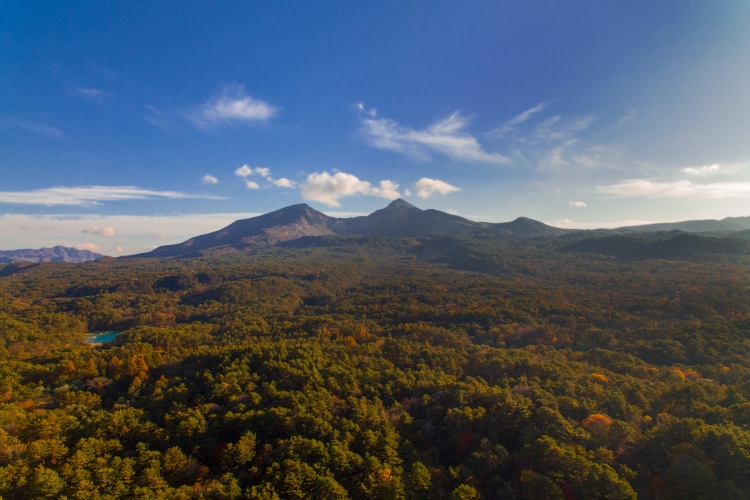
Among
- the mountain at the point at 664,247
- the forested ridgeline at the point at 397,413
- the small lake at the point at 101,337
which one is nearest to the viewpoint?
the forested ridgeline at the point at 397,413

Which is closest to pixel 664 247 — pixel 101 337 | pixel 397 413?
pixel 397 413

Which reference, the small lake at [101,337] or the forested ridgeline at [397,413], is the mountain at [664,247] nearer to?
the forested ridgeline at [397,413]

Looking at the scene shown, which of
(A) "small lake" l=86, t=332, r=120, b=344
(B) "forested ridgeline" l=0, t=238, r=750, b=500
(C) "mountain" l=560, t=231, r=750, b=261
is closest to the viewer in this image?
(B) "forested ridgeline" l=0, t=238, r=750, b=500

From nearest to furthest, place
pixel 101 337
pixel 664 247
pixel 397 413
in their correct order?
pixel 397 413
pixel 101 337
pixel 664 247

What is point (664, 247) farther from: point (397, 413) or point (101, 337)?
point (101, 337)

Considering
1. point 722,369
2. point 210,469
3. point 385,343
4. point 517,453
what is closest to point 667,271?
point 722,369

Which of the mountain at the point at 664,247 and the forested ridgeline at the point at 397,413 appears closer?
the forested ridgeline at the point at 397,413

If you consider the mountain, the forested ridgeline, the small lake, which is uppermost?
the mountain

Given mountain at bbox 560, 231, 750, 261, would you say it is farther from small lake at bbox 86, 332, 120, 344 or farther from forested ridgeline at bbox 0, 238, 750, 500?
small lake at bbox 86, 332, 120, 344

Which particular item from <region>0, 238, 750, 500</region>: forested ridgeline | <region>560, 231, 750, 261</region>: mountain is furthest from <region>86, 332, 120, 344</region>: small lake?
<region>560, 231, 750, 261</region>: mountain

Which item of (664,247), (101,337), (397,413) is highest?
(664,247)

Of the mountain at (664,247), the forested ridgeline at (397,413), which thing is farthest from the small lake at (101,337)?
the mountain at (664,247)

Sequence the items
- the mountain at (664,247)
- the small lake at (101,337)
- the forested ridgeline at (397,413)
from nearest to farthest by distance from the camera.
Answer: the forested ridgeline at (397,413) < the small lake at (101,337) < the mountain at (664,247)
